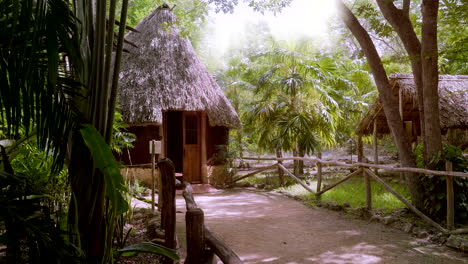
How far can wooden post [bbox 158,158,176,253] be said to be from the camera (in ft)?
Answer: 10.7

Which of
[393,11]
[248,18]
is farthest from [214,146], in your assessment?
[248,18]

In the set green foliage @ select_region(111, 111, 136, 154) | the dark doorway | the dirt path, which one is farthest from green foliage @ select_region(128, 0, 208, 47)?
the dirt path

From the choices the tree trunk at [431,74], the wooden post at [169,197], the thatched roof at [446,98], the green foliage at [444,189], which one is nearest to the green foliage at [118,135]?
the wooden post at [169,197]

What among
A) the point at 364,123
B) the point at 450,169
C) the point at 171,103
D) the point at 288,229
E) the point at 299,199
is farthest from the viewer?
the point at 364,123

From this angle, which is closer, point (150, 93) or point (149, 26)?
point (150, 93)

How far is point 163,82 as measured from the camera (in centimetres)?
892

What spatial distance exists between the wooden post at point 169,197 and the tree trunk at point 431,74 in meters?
4.02

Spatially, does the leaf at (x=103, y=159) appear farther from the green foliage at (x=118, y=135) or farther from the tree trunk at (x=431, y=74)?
the tree trunk at (x=431, y=74)

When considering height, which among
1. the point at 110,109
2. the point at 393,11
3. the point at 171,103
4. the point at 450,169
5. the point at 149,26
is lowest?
the point at 450,169

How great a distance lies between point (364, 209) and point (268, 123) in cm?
460

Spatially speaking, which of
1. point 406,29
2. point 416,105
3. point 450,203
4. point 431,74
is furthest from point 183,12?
point 450,203

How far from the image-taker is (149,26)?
9.84 metres

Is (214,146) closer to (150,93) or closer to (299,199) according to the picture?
(150,93)

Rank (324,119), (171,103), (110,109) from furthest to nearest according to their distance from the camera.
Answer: (324,119), (171,103), (110,109)
